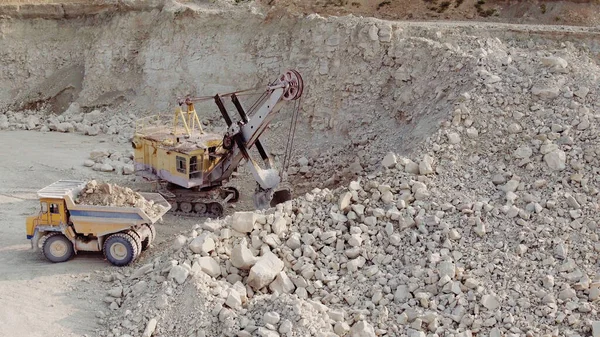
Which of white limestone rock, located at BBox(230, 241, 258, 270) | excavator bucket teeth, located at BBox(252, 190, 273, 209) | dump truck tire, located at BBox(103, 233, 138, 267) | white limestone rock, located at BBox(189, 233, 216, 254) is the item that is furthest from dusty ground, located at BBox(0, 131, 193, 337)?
white limestone rock, located at BBox(230, 241, 258, 270)

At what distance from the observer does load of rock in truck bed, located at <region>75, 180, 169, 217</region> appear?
46.3ft

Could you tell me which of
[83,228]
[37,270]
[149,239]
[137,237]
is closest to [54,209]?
[83,228]

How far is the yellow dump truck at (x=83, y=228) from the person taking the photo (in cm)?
1386

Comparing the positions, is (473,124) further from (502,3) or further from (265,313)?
(502,3)

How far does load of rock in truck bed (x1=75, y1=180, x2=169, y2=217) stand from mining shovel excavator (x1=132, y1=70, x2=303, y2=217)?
1.98 m

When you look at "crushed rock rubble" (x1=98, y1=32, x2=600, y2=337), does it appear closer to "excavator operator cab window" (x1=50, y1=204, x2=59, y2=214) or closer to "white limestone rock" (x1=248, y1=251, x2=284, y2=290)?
"white limestone rock" (x1=248, y1=251, x2=284, y2=290)

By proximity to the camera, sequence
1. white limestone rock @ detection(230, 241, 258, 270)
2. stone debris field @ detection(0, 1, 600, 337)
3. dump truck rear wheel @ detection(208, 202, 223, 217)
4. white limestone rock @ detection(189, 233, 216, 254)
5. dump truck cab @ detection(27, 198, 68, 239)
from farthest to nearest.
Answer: dump truck rear wheel @ detection(208, 202, 223, 217) → dump truck cab @ detection(27, 198, 68, 239) → white limestone rock @ detection(189, 233, 216, 254) → white limestone rock @ detection(230, 241, 258, 270) → stone debris field @ detection(0, 1, 600, 337)

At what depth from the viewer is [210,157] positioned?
1656cm

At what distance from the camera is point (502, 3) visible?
2247cm

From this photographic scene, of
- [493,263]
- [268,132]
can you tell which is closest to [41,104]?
[268,132]

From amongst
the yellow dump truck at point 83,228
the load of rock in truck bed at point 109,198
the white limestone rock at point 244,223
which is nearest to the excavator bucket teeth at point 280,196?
the load of rock in truck bed at point 109,198

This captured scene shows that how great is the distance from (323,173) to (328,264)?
6.51 m

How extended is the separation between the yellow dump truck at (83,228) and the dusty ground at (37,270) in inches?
13.0

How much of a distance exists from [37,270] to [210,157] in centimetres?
458
